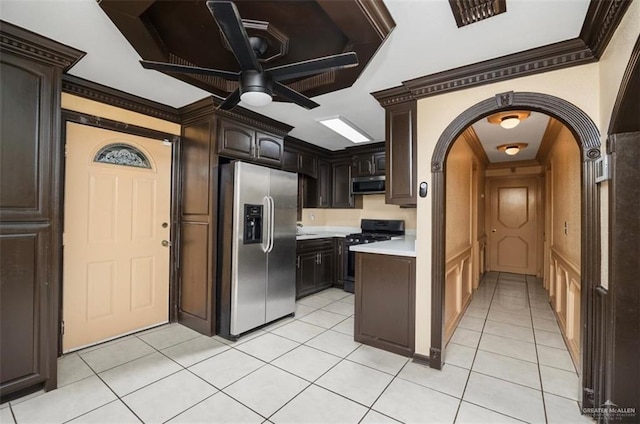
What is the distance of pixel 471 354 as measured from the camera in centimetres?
272

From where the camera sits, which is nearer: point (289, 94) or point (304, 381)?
point (289, 94)

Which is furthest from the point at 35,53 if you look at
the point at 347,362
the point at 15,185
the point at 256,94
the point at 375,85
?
the point at 347,362

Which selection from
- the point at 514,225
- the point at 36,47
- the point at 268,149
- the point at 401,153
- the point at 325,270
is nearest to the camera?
the point at 36,47

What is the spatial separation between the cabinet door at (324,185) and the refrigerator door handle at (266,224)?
7.09 feet

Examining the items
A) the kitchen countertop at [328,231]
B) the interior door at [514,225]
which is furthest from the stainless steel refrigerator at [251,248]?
the interior door at [514,225]

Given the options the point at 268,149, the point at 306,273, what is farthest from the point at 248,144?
the point at 306,273

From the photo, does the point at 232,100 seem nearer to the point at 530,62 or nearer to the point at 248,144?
the point at 248,144

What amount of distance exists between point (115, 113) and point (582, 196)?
159 inches

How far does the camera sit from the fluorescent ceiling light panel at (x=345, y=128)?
3.29 m

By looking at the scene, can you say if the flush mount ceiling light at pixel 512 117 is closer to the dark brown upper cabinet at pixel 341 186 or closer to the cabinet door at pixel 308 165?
Result: the dark brown upper cabinet at pixel 341 186

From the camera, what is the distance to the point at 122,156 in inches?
117

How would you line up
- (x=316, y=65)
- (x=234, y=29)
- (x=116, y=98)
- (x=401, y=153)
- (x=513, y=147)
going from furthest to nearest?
(x=513, y=147)
(x=116, y=98)
(x=401, y=153)
(x=316, y=65)
(x=234, y=29)

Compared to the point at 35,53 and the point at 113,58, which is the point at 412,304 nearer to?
the point at 113,58

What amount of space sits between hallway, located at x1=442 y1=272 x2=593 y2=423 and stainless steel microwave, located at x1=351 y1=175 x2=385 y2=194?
2258 mm
